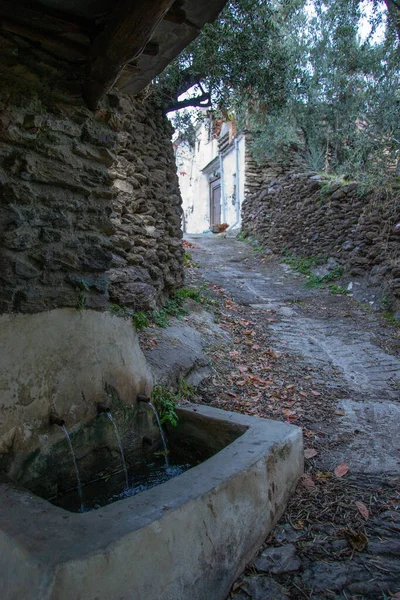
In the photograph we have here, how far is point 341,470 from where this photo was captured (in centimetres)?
284

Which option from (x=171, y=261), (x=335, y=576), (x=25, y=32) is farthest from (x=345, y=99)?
(x=335, y=576)

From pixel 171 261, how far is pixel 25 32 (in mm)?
3449

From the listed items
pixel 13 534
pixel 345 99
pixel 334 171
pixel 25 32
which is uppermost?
pixel 345 99

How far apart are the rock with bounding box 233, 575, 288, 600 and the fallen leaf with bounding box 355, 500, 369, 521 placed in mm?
739

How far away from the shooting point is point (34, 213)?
2377 millimetres

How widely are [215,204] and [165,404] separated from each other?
50.4ft

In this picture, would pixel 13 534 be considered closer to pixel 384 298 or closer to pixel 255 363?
pixel 255 363

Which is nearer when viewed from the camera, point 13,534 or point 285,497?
point 13,534

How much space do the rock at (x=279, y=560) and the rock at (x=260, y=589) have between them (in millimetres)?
62

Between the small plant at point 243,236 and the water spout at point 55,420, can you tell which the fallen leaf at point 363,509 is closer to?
the water spout at point 55,420

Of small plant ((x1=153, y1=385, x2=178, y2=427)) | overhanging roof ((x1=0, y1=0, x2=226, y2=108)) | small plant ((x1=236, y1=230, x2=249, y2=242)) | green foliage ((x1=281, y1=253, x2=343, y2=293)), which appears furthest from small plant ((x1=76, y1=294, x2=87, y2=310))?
small plant ((x1=236, y1=230, x2=249, y2=242))

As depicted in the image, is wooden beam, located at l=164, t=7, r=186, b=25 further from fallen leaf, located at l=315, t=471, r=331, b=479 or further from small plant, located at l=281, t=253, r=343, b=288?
small plant, located at l=281, t=253, r=343, b=288

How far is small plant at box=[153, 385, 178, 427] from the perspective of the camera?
116 inches

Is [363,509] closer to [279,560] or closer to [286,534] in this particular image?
[286,534]
